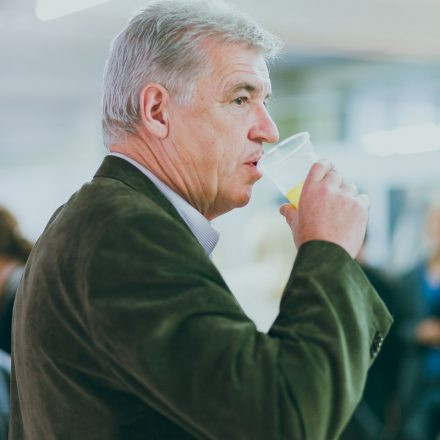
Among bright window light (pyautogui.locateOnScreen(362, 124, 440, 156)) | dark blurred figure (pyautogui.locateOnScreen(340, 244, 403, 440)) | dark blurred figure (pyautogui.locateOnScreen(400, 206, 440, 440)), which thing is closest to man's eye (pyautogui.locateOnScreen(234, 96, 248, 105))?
dark blurred figure (pyautogui.locateOnScreen(340, 244, 403, 440))

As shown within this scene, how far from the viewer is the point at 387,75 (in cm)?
700

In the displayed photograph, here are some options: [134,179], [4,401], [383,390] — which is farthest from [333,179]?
[383,390]

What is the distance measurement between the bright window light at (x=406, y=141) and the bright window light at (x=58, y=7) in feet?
8.85

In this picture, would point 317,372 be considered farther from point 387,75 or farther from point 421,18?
point 387,75

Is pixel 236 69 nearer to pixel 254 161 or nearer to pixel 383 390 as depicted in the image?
pixel 254 161

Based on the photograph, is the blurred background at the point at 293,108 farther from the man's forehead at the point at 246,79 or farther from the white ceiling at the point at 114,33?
the man's forehead at the point at 246,79

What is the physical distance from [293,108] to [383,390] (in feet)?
11.5

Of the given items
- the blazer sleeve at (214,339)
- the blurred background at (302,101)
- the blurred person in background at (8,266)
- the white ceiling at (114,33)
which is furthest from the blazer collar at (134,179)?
the white ceiling at (114,33)

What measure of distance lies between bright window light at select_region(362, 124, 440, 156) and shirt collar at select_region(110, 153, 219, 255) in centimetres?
556

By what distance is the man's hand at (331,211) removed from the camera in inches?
44.3

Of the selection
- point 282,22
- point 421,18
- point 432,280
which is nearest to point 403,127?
point 421,18

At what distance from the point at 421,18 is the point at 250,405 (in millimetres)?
5535

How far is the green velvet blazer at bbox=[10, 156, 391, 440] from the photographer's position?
38.6 inches

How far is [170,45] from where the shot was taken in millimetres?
1240
